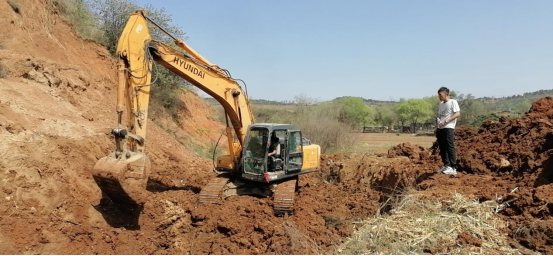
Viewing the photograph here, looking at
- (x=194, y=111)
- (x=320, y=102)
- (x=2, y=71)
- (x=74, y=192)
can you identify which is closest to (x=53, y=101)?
(x=2, y=71)

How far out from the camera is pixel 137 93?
7.11 meters

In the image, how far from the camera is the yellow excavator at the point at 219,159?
655 centimetres

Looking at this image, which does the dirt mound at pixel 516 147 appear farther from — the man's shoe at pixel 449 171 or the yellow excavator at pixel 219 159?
the yellow excavator at pixel 219 159

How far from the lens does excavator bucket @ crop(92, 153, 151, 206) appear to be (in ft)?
20.7

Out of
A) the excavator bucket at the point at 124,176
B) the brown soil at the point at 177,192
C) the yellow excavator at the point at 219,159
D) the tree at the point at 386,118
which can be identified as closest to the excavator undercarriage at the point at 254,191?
the yellow excavator at the point at 219,159

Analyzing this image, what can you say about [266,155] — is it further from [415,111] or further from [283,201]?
[415,111]

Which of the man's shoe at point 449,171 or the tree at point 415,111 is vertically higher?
the tree at point 415,111

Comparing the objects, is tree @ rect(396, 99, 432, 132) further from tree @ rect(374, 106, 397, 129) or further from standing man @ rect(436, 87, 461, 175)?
standing man @ rect(436, 87, 461, 175)

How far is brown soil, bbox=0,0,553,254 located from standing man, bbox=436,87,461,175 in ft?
1.01

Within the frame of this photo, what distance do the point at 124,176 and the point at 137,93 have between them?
1508 mm

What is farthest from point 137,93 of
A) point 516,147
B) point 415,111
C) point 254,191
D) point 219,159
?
point 415,111

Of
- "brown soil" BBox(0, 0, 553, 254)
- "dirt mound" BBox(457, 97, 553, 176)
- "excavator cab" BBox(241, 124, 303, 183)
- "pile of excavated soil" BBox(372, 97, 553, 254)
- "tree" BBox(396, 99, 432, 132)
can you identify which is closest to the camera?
"pile of excavated soil" BBox(372, 97, 553, 254)

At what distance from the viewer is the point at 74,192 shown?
24.5 feet

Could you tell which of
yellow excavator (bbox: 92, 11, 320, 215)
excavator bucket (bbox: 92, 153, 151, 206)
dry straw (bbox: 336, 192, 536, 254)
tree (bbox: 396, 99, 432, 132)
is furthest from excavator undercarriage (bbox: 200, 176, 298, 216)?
tree (bbox: 396, 99, 432, 132)
